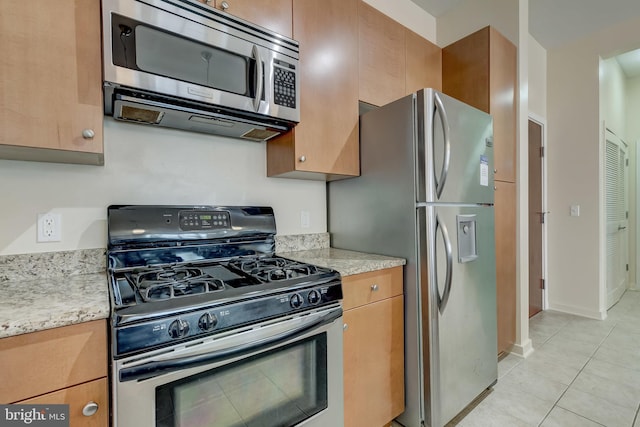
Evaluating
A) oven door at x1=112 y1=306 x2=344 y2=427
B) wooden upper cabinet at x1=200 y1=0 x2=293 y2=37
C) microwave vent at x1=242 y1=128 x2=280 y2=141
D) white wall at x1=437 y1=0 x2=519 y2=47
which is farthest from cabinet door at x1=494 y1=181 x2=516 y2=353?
wooden upper cabinet at x1=200 y1=0 x2=293 y2=37

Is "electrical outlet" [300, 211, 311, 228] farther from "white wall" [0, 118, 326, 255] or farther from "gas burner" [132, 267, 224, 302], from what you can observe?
"gas burner" [132, 267, 224, 302]

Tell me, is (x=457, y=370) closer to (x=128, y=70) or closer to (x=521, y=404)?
(x=521, y=404)

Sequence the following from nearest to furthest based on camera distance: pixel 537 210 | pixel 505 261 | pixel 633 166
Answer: pixel 505 261 < pixel 537 210 < pixel 633 166

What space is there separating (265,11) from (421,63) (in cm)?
128

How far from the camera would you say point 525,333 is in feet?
8.13

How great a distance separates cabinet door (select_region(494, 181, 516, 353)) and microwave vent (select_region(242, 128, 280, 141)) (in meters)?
1.67

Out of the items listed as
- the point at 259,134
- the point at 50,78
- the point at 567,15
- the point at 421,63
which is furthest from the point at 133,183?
the point at 567,15

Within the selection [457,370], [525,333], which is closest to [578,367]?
[525,333]

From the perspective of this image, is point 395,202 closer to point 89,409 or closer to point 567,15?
point 89,409

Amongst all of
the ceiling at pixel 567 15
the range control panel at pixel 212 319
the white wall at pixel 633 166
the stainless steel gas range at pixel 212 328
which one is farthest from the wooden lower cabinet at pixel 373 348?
the white wall at pixel 633 166

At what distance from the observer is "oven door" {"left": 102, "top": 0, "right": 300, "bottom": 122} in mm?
1104

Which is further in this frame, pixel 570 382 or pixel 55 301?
pixel 570 382

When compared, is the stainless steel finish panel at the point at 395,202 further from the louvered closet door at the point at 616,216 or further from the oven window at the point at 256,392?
the louvered closet door at the point at 616,216

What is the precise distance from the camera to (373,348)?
1.50 m
